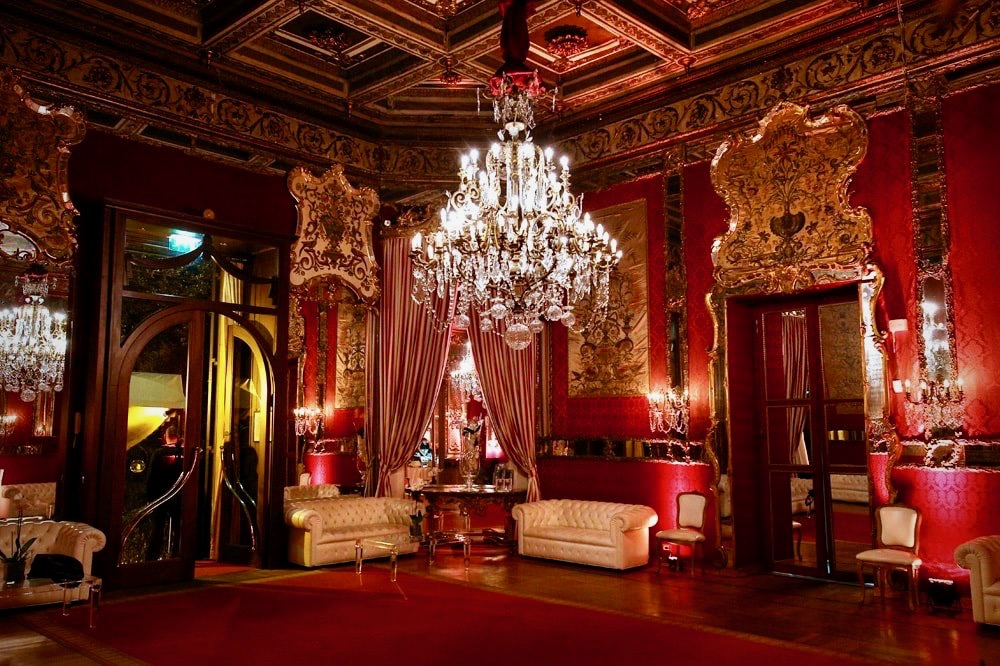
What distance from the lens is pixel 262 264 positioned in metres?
8.54

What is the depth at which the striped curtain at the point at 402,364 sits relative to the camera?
933 cm

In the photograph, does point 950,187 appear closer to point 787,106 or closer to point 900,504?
point 787,106

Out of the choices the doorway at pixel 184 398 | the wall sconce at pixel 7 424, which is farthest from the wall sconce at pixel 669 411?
the wall sconce at pixel 7 424

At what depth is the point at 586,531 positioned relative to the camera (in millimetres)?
8195

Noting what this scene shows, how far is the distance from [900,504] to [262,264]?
256 inches

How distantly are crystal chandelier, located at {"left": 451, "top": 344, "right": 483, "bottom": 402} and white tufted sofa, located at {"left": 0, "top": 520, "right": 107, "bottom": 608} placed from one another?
7965 mm

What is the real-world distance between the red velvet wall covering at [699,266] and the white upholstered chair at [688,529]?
0.67 metres

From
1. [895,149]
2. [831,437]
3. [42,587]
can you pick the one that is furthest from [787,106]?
[42,587]

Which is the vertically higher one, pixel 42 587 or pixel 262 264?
pixel 262 264

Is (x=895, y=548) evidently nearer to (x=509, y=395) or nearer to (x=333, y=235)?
(x=509, y=395)

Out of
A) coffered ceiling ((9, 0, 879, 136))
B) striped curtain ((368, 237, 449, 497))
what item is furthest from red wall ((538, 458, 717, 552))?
coffered ceiling ((9, 0, 879, 136))

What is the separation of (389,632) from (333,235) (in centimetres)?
496

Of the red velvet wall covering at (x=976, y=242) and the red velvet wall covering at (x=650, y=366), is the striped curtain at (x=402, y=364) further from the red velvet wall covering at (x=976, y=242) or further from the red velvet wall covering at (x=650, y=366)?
the red velvet wall covering at (x=976, y=242)

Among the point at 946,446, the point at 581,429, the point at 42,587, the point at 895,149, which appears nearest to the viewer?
the point at 42,587
